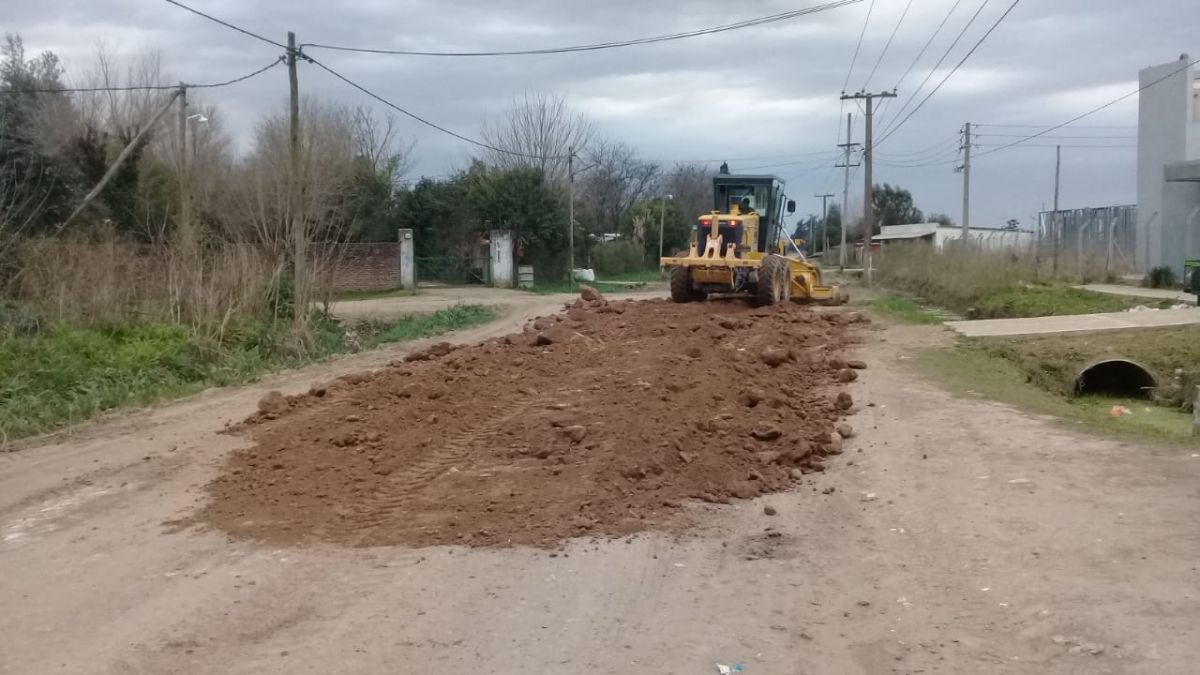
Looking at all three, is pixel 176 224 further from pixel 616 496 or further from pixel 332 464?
pixel 616 496

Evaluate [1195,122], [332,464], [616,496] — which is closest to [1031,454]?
[616,496]

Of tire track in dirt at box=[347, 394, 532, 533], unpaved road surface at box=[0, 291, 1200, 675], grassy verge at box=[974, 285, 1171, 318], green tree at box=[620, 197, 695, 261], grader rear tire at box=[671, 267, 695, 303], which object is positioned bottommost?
unpaved road surface at box=[0, 291, 1200, 675]

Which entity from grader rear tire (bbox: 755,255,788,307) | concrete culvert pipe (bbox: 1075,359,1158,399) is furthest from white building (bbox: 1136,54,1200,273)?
concrete culvert pipe (bbox: 1075,359,1158,399)

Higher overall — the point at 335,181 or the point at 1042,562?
the point at 335,181

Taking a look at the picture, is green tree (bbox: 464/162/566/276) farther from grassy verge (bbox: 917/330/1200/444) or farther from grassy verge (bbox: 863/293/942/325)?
grassy verge (bbox: 917/330/1200/444)

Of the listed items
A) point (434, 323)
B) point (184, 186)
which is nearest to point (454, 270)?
point (184, 186)

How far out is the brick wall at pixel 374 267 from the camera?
40906mm

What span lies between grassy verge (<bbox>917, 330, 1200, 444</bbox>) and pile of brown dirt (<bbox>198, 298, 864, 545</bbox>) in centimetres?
178

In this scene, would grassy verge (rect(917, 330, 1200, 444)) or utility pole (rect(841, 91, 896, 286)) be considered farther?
utility pole (rect(841, 91, 896, 286))

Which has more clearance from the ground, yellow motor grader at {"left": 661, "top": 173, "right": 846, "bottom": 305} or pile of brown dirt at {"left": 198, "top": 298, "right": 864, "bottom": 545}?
yellow motor grader at {"left": 661, "top": 173, "right": 846, "bottom": 305}

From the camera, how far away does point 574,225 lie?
158 ft

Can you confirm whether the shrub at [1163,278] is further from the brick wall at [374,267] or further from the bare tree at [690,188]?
the bare tree at [690,188]

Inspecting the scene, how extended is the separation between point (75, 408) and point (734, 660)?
10.3m

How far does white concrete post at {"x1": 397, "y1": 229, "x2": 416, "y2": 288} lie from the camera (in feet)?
134
